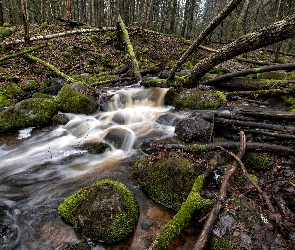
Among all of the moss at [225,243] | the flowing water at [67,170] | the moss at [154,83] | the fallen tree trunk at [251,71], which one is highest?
the fallen tree trunk at [251,71]

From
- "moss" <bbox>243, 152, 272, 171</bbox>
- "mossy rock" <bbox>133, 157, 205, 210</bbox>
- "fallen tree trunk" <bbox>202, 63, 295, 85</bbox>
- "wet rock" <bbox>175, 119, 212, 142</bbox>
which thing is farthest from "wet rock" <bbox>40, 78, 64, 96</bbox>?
"moss" <bbox>243, 152, 272, 171</bbox>

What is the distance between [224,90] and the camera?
10211 millimetres

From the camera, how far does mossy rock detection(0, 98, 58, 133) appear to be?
7379 millimetres

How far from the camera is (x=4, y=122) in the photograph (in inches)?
287

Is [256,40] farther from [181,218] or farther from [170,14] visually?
[170,14]

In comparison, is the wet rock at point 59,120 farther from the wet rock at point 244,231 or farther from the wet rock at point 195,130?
the wet rock at point 244,231

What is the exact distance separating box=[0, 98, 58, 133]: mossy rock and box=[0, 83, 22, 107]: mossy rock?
4.86ft

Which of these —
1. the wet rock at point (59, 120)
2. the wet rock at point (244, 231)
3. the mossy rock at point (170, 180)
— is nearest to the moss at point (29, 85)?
the wet rock at point (59, 120)

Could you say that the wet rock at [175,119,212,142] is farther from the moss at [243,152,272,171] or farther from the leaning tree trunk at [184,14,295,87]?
the leaning tree trunk at [184,14,295,87]

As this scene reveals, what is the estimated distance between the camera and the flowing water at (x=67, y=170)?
150 inches

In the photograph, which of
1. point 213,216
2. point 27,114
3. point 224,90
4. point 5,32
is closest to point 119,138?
point 27,114

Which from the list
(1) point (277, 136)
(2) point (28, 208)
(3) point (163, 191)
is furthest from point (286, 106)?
(2) point (28, 208)

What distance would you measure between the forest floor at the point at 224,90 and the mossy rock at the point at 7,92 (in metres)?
0.27

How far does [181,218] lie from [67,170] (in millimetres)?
3328
